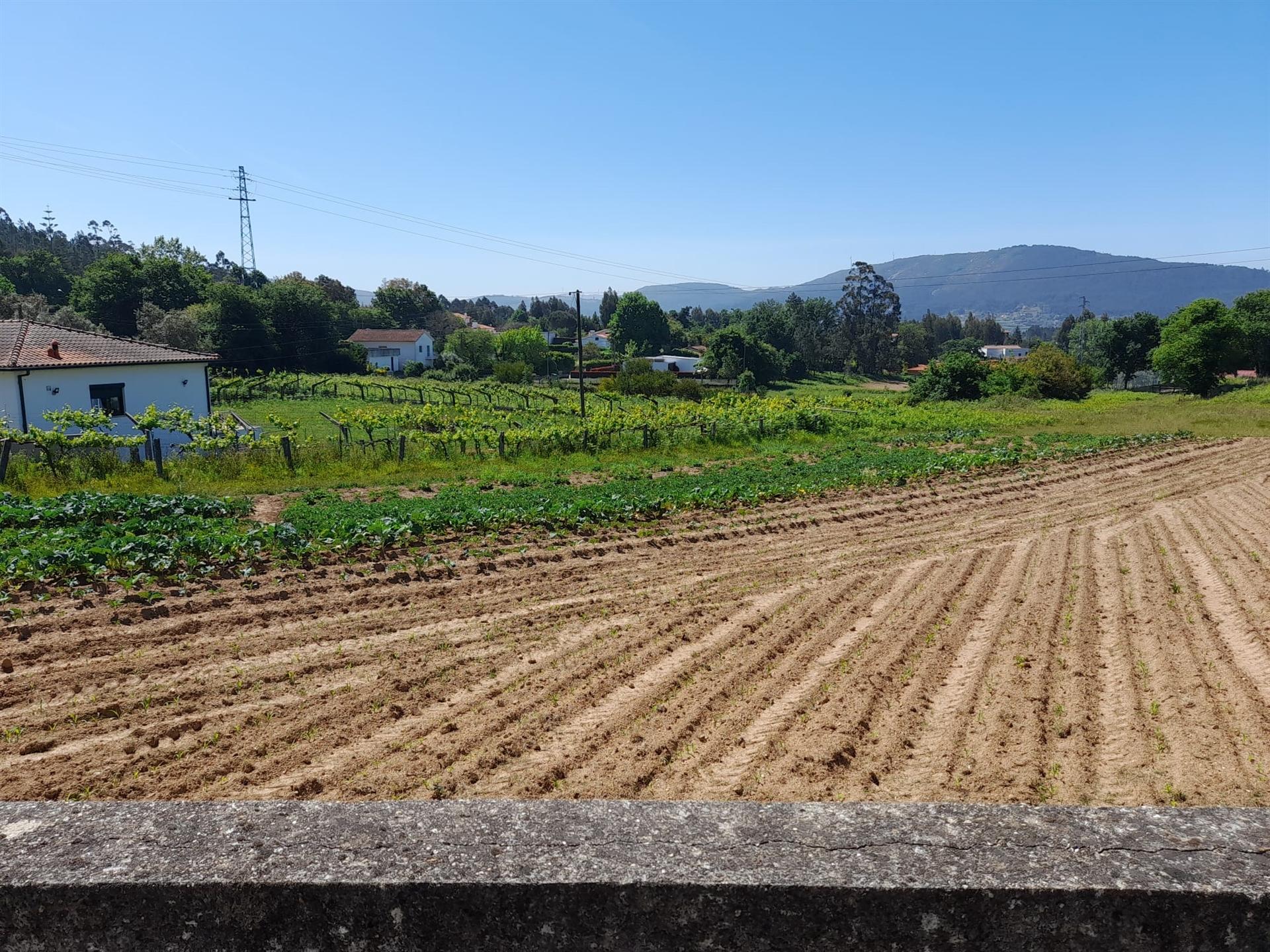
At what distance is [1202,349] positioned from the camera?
62156mm

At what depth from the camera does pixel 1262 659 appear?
28.5ft

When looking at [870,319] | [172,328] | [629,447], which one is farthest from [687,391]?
[870,319]

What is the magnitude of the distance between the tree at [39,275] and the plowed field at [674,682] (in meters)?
103

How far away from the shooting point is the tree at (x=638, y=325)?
120 meters

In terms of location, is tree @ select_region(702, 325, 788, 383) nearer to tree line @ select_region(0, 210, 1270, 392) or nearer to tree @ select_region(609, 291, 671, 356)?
tree line @ select_region(0, 210, 1270, 392)

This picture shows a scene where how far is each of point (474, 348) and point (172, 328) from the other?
30616 mm

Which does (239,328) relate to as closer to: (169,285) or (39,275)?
(169,285)

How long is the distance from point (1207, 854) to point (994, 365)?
66.3 meters

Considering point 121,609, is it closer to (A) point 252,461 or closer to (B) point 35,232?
(A) point 252,461

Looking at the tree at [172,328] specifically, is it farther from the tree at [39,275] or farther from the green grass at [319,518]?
the green grass at [319,518]

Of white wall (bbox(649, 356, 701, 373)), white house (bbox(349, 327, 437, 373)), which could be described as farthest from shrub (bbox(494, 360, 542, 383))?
white wall (bbox(649, 356, 701, 373))

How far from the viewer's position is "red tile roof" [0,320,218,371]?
27.8m

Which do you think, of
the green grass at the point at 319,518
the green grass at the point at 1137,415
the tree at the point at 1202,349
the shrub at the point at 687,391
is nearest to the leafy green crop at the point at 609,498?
the green grass at the point at 319,518

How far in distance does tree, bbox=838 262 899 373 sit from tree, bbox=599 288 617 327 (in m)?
53.7
